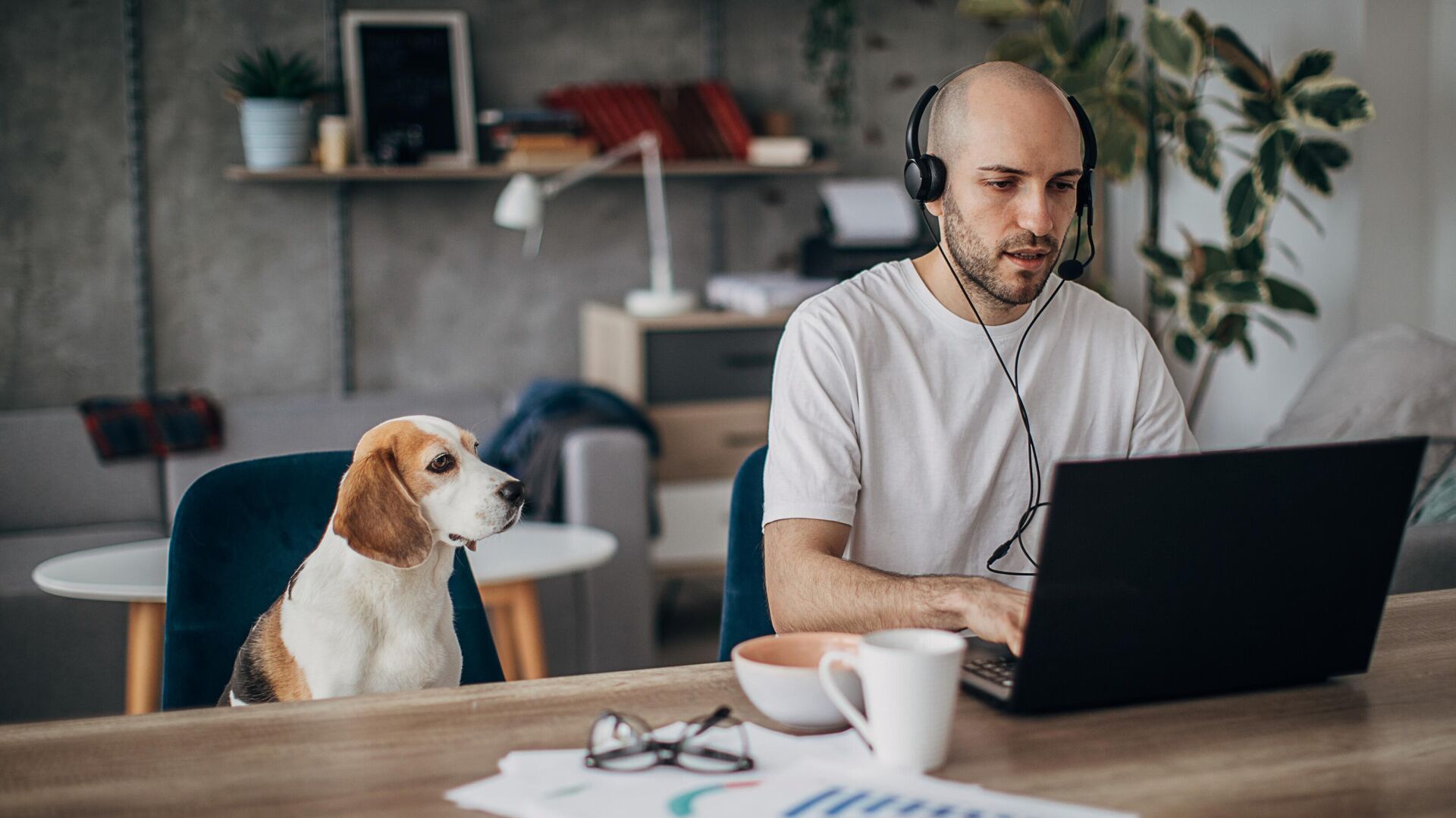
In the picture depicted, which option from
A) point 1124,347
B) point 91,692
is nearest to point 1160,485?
point 1124,347

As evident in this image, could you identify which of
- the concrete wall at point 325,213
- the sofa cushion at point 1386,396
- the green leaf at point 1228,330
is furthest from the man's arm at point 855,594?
the concrete wall at point 325,213

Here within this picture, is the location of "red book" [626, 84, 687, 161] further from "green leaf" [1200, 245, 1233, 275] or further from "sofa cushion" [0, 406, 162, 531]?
"sofa cushion" [0, 406, 162, 531]

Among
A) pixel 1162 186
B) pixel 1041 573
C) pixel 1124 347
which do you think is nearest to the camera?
pixel 1041 573

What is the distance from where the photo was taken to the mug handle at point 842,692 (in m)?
0.89

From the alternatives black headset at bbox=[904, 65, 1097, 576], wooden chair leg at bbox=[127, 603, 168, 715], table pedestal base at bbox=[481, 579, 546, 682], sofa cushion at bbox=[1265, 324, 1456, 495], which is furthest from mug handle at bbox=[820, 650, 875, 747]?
sofa cushion at bbox=[1265, 324, 1456, 495]

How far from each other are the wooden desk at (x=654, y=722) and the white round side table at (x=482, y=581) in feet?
2.08

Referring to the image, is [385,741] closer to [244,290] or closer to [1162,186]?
[244,290]

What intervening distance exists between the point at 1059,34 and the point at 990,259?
216cm

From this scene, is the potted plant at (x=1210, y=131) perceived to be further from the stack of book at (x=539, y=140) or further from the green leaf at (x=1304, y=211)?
the stack of book at (x=539, y=140)

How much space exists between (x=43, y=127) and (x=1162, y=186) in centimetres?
314

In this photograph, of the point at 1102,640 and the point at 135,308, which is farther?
the point at 135,308

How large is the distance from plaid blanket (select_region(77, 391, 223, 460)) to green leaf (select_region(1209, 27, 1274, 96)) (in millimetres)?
2676

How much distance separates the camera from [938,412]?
4.98 feet

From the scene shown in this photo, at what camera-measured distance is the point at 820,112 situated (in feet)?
13.5
